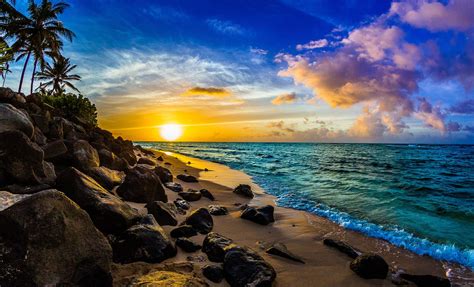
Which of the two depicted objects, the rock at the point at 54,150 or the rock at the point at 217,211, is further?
the rock at the point at 217,211

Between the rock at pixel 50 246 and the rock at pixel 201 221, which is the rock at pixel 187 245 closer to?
the rock at pixel 201 221

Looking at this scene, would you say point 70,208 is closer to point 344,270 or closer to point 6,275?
point 6,275

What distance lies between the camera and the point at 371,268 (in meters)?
5.47

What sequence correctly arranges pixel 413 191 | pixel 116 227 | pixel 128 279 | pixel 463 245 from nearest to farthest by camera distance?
1. pixel 128 279
2. pixel 116 227
3. pixel 463 245
4. pixel 413 191

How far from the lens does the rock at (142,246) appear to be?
501 centimetres

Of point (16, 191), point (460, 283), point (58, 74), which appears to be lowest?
point (460, 283)

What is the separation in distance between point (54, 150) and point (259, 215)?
273 inches

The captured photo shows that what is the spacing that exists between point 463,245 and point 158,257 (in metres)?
→ 8.03

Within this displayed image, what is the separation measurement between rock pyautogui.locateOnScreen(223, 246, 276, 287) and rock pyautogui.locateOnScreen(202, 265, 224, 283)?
93 mm

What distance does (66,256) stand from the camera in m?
3.68

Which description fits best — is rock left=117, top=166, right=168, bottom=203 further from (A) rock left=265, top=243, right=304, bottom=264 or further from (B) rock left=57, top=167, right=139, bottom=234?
(A) rock left=265, top=243, right=304, bottom=264

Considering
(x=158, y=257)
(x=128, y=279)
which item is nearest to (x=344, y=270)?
(x=158, y=257)

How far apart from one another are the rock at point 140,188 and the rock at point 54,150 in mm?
2246

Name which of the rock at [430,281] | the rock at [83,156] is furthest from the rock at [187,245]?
the rock at [83,156]
